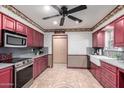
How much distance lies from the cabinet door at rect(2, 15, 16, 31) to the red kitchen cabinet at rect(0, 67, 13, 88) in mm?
1004

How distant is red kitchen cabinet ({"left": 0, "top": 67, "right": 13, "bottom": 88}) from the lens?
2.20 m

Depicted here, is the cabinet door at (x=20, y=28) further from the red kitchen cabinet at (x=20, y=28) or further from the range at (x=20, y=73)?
the range at (x=20, y=73)

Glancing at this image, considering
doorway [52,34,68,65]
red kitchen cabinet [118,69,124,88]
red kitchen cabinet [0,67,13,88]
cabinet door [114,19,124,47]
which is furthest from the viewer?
doorway [52,34,68,65]

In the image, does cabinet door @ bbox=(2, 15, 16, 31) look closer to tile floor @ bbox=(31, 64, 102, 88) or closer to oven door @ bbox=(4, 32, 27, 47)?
oven door @ bbox=(4, 32, 27, 47)

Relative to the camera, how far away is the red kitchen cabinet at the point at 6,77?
7.20 ft

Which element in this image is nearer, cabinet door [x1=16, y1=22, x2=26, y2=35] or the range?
the range

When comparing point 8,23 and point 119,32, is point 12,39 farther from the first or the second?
point 119,32

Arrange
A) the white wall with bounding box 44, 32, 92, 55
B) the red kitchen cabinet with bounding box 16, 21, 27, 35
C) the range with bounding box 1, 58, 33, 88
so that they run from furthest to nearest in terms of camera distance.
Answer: the white wall with bounding box 44, 32, 92, 55 → the red kitchen cabinet with bounding box 16, 21, 27, 35 → the range with bounding box 1, 58, 33, 88

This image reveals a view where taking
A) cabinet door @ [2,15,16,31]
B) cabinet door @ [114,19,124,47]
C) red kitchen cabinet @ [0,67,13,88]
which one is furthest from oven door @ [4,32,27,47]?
cabinet door @ [114,19,124,47]

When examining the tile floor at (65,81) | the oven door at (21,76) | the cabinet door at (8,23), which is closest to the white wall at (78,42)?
the tile floor at (65,81)

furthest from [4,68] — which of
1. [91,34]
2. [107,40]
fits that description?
[91,34]

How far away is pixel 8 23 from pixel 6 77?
1313mm

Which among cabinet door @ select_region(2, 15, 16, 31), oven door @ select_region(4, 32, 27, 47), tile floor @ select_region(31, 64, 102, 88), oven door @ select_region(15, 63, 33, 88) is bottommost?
tile floor @ select_region(31, 64, 102, 88)

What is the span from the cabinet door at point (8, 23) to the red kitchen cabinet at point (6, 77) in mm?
1004
